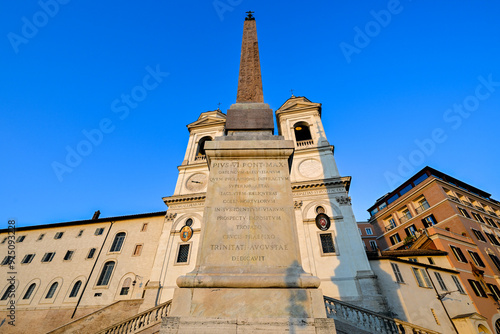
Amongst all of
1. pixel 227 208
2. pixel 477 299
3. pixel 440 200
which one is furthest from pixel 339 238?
pixel 440 200

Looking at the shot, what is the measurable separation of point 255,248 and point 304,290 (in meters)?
0.95

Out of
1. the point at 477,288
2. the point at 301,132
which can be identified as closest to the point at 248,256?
the point at 301,132

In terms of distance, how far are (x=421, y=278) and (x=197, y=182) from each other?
19468 mm

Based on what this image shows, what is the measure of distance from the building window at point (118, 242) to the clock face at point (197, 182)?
8.30 meters

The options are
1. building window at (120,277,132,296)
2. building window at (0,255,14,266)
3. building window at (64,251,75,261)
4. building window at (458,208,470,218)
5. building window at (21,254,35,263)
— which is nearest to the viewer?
building window at (120,277,132,296)

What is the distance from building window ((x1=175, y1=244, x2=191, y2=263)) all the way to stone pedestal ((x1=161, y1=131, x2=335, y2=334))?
1551cm

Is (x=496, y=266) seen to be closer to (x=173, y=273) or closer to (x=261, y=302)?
(x=173, y=273)

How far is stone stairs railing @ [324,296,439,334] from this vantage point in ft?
33.8

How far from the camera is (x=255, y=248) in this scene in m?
3.95

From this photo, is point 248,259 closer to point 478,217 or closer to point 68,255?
point 68,255

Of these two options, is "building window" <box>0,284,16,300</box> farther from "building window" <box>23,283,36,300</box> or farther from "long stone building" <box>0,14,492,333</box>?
"building window" <box>23,283,36,300</box>

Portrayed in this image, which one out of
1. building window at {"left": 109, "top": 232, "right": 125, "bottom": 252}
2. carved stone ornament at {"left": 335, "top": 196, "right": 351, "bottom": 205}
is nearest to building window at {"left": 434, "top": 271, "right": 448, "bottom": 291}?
carved stone ornament at {"left": 335, "top": 196, "right": 351, "bottom": 205}

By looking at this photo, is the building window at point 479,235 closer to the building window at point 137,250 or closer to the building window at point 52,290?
the building window at point 137,250

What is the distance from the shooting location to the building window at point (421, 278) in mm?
17516
